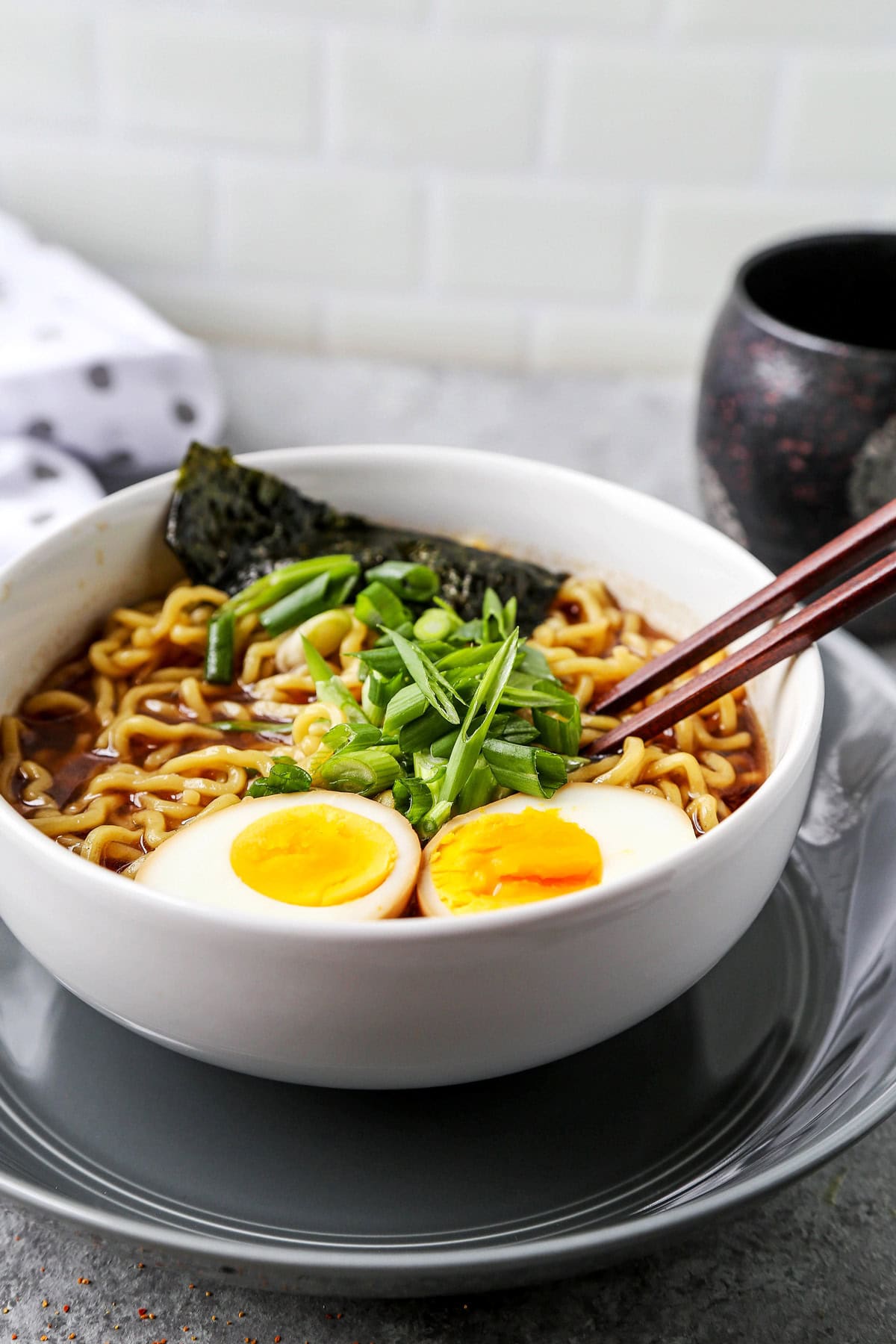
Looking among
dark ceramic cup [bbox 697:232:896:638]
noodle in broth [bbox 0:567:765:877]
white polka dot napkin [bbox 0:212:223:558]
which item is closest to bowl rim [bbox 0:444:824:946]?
noodle in broth [bbox 0:567:765:877]

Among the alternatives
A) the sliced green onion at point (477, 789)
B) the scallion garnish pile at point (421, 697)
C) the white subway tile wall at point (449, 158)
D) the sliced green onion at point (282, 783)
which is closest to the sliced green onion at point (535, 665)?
the scallion garnish pile at point (421, 697)

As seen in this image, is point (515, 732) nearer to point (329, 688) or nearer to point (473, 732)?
point (473, 732)

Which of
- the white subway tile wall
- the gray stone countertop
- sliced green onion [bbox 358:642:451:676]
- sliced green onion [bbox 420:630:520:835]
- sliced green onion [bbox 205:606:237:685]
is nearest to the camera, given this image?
the gray stone countertop

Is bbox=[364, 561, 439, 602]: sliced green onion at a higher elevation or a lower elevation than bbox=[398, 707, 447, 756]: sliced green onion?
lower

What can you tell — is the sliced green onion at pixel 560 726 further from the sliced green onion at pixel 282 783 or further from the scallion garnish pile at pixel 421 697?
the sliced green onion at pixel 282 783

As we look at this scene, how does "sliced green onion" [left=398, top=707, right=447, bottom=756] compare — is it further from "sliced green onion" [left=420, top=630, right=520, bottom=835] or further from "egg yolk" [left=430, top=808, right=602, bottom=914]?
"egg yolk" [left=430, top=808, right=602, bottom=914]

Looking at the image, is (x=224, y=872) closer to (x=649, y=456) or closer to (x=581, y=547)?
(x=581, y=547)

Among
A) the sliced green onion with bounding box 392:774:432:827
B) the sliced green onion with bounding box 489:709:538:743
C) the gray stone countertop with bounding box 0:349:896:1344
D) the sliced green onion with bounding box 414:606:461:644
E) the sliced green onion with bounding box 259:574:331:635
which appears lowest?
the gray stone countertop with bounding box 0:349:896:1344
